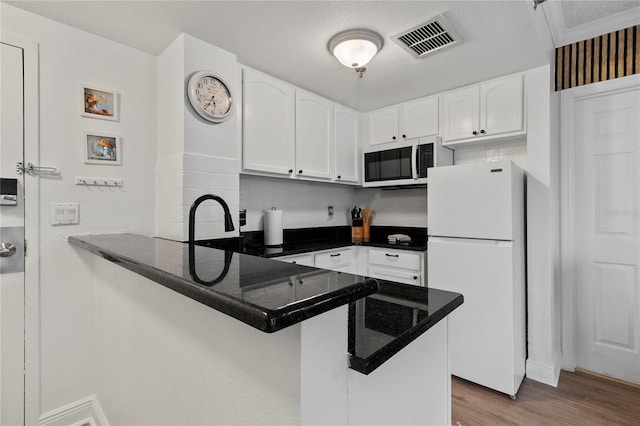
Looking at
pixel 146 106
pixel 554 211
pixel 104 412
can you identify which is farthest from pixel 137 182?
pixel 554 211

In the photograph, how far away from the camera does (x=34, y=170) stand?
1.69 m

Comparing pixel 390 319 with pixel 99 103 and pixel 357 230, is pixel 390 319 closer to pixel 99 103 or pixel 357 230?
pixel 99 103

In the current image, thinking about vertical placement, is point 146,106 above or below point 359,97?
below

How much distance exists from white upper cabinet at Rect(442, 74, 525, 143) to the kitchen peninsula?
2.00 metres

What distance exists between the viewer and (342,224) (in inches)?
145

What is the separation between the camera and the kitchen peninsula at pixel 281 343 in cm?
58

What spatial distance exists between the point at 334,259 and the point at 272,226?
0.63m

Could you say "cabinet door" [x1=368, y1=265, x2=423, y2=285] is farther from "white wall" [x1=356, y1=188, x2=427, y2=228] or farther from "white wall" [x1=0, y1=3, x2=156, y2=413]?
"white wall" [x1=0, y1=3, x2=156, y2=413]

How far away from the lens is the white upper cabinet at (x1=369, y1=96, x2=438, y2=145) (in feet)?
9.50

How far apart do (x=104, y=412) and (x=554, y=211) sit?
127 inches

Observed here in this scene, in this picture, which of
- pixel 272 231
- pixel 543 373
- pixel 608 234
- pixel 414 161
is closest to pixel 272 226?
pixel 272 231

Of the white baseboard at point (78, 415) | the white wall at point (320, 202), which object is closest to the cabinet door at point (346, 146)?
the white wall at point (320, 202)

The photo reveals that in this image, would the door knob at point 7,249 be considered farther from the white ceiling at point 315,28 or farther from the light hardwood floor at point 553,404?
the light hardwood floor at point 553,404

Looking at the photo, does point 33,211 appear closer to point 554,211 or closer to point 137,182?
point 137,182
